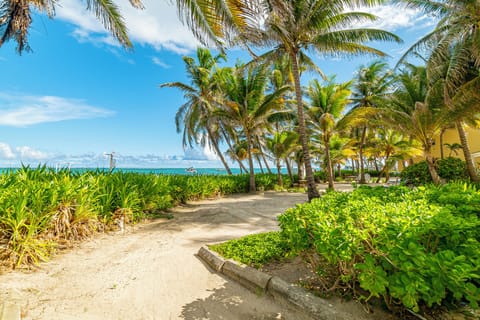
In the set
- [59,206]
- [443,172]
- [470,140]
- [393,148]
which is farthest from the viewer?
[393,148]

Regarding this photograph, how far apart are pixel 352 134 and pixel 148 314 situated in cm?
2676

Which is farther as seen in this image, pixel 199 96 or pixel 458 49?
pixel 199 96

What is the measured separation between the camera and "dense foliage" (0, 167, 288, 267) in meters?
3.43

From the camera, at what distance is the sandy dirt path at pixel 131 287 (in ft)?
8.12

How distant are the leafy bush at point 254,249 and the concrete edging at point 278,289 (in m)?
0.23

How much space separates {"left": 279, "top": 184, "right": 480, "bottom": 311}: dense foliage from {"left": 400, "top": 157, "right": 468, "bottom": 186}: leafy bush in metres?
11.5

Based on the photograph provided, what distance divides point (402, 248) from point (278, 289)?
5.00 feet

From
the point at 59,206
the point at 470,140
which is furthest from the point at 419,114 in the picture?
the point at 470,140

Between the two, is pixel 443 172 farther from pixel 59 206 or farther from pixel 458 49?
pixel 59 206

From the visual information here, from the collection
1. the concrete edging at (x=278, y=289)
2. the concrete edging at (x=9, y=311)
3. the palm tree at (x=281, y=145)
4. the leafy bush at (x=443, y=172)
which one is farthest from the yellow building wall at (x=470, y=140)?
the concrete edging at (x=9, y=311)

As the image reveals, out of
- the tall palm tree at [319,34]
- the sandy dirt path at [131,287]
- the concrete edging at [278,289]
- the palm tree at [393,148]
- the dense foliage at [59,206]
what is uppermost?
the tall palm tree at [319,34]

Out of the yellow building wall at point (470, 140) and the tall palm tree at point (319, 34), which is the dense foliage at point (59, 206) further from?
the yellow building wall at point (470, 140)

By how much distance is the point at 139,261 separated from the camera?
396 cm

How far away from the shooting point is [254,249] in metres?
3.93
